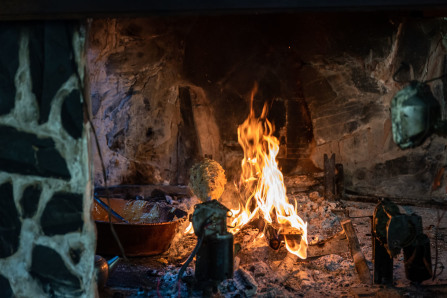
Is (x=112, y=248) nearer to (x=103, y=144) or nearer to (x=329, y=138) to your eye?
(x=103, y=144)

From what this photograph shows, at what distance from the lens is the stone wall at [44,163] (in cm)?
273

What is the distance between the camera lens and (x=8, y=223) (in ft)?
9.39

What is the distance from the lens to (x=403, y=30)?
5.61 metres

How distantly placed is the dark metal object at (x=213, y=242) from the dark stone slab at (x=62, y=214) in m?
0.92

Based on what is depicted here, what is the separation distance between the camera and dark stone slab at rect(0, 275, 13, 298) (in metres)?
2.93

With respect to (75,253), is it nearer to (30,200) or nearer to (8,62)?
(30,200)

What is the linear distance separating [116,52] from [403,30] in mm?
3268

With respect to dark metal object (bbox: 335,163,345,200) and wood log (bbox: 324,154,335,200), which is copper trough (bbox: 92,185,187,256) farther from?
dark metal object (bbox: 335,163,345,200)

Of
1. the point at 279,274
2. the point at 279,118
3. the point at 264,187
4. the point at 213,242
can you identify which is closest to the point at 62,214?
the point at 213,242

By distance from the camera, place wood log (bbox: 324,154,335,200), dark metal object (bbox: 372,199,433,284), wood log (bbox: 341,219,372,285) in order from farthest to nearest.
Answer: wood log (bbox: 324,154,335,200) → wood log (bbox: 341,219,372,285) → dark metal object (bbox: 372,199,433,284)

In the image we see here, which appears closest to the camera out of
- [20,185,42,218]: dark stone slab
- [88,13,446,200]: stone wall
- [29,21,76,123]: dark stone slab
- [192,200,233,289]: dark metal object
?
[29,21,76,123]: dark stone slab

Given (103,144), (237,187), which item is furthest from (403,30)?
(103,144)

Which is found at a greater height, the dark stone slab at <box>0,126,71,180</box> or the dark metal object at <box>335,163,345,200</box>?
the dark stone slab at <box>0,126,71,180</box>

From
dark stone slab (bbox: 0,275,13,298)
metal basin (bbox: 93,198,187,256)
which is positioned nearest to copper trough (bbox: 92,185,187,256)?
metal basin (bbox: 93,198,187,256)
